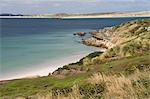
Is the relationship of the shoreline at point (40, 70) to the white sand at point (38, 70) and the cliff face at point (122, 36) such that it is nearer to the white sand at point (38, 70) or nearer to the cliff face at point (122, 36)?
the white sand at point (38, 70)

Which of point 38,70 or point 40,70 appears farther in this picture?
point 38,70

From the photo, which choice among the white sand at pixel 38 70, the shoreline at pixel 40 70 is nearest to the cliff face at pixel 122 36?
the shoreline at pixel 40 70

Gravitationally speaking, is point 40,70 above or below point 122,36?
below

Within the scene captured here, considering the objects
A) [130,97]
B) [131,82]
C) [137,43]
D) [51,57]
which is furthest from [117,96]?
[51,57]

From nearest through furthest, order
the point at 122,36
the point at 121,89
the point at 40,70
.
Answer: the point at 121,89, the point at 40,70, the point at 122,36

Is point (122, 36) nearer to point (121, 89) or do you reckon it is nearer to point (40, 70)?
point (40, 70)

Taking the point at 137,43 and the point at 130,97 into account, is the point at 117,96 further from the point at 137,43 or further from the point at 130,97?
the point at 137,43

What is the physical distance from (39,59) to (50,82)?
30.6m

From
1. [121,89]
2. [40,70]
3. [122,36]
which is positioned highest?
[122,36]

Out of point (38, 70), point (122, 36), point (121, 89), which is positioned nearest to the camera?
point (121, 89)

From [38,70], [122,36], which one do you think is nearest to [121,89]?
[38,70]

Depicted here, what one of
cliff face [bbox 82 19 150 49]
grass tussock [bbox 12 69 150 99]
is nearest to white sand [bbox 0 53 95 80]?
cliff face [bbox 82 19 150 49]

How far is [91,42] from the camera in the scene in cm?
7569

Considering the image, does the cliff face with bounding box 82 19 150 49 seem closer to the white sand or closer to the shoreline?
the shoreline
